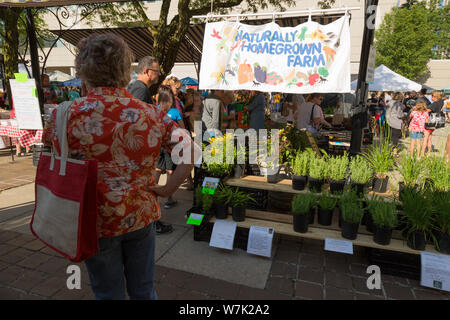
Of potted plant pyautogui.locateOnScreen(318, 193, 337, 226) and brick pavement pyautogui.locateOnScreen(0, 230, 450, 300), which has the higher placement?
potted plant pyautogui.locateOnScreen(318, 193, 337, 226)

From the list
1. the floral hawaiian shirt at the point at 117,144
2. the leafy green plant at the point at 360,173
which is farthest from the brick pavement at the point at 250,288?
the floral hawaiian shirt at the point at 117,144

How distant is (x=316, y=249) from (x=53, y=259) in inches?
110

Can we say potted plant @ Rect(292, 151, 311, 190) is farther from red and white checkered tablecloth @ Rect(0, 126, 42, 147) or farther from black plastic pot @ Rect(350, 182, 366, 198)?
red and white checkered tablecloth @ Rect(0, 126, 42, 147)

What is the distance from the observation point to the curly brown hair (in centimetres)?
128

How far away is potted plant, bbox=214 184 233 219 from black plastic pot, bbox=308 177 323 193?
0.88 m

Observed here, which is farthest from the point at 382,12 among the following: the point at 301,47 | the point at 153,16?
the point at 301,47

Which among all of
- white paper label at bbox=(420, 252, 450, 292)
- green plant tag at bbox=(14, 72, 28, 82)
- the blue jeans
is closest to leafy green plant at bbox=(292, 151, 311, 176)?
white paper label at bbox=(420, 252, 450, 292)

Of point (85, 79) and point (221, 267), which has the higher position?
point (85, 79)

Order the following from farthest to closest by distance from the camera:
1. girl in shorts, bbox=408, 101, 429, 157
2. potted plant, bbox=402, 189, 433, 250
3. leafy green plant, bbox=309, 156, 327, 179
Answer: girl in shorts, bbox=408, 101, 429, 157
leafy green plant, bbox=309, 156, 327, 179
potted plant, bbox=402, 189, 433, 250

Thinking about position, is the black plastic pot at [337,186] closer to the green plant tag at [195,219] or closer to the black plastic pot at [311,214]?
the black plastic pot at [311,214]

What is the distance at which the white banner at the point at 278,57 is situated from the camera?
2975 mm

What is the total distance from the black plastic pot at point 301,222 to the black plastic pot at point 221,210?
30.3 inches
